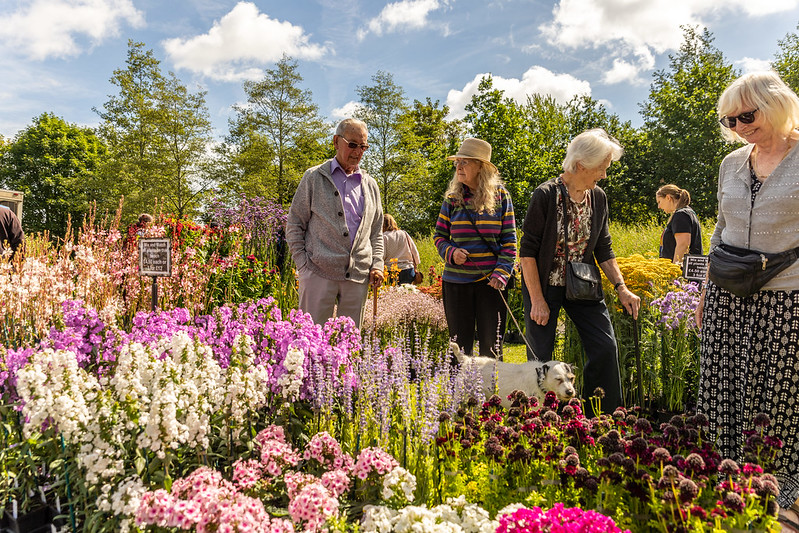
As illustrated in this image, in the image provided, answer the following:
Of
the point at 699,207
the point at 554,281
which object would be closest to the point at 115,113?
the point at 554,281

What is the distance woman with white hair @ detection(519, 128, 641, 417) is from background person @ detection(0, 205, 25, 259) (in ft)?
17.1

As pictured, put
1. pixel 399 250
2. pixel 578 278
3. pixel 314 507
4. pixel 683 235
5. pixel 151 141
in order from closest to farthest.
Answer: pixel 314 507 → pixel 578 278 → pixel 683 235 → pixel 399 250 → pixel 151 141

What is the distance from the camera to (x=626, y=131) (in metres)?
31.6

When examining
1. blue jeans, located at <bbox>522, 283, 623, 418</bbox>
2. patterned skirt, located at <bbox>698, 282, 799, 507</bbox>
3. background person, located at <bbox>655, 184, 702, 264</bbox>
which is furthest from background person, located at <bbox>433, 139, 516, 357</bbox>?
background person, located at <bbox>655, 184, 702, 264</bbox>

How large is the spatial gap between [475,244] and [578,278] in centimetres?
92

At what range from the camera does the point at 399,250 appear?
835 cm

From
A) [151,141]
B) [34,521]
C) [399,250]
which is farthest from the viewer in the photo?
[151,141]

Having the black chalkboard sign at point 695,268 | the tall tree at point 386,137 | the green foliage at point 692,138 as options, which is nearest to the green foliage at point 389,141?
the tall tree at point 386,137

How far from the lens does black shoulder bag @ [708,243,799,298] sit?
2299mm

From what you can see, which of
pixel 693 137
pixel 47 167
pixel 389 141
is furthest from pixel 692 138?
pixel 47 167

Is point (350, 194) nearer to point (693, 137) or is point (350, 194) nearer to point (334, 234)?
point (334, 234)

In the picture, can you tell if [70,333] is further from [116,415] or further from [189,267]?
[189,267]

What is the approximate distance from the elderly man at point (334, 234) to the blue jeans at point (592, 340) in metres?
1.28

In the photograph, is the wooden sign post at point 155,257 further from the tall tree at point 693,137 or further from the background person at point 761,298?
the tall tree at point 693,137
